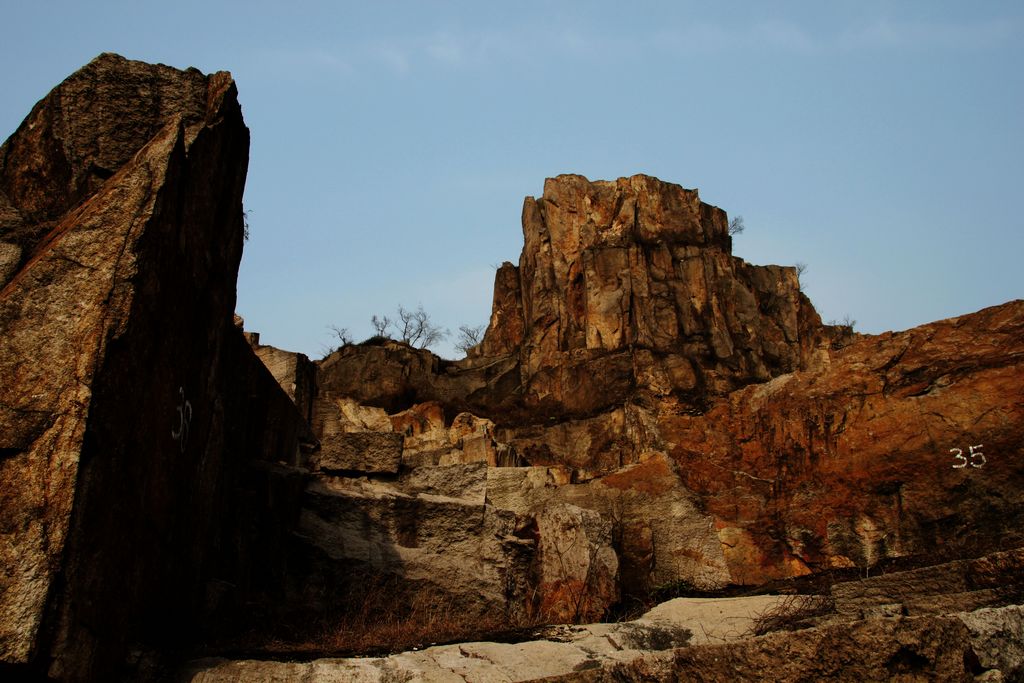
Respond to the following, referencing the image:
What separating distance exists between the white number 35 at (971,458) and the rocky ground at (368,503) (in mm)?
20

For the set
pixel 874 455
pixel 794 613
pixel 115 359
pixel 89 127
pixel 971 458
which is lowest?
pixel 794 613

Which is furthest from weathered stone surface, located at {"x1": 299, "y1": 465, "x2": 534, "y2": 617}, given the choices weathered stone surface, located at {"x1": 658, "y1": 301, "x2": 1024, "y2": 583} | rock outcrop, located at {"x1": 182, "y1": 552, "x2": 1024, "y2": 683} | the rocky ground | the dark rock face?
weathered stone surface, located at {"x1": 658, "y1": 301, "x2": 1024, "y2": 583}

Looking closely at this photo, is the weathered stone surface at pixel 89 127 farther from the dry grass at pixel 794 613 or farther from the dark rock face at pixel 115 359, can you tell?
the dry grass at pixel 794 613

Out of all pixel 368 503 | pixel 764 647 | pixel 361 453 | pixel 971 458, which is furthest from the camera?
pixel 361 453

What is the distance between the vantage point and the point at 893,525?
899 centimetres

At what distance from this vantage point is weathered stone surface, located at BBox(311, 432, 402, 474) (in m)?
9.98

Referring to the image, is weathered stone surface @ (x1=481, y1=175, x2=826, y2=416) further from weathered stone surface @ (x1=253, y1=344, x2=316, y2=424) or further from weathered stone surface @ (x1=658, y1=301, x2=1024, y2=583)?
weathered stone surface @ (x1=658, y1=301, x2=1024, y2=583)

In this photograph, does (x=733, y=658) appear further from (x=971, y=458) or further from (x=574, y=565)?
(x=971, y=458)

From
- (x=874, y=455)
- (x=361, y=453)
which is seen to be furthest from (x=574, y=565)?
(x=874, y=455)

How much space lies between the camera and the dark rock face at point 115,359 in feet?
15.0

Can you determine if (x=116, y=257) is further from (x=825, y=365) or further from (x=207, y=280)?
(x=825, y=365)

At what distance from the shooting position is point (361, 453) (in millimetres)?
10109

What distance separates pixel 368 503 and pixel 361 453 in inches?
37.4

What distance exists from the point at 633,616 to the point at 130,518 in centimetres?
492
